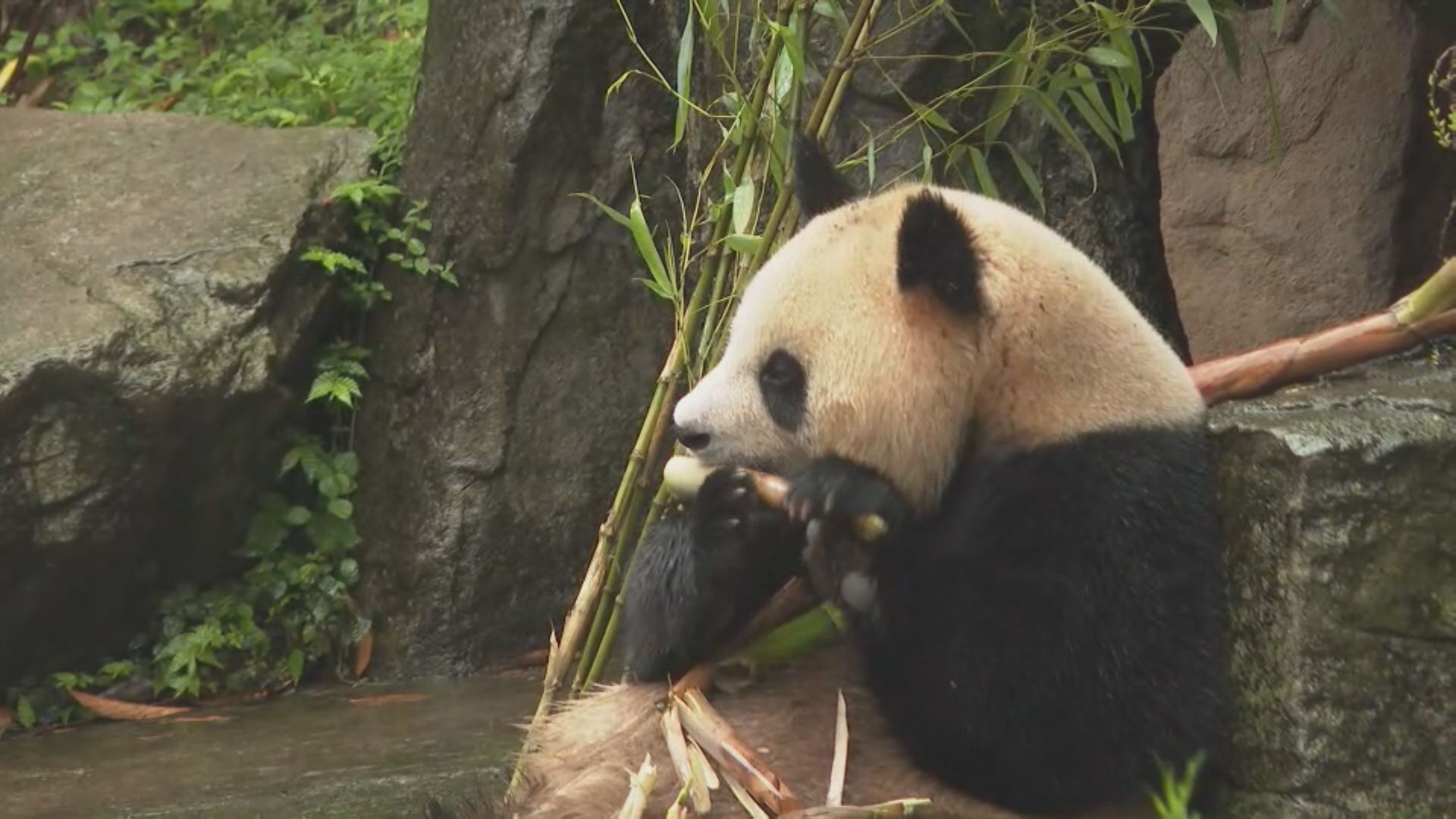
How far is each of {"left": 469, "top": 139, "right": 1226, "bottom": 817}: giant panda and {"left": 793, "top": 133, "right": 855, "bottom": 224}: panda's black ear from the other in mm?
171

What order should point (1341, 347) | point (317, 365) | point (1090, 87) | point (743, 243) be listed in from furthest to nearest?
point (317, 365)
point (1090, 87)
point (743, 243)
point (1341, 347)

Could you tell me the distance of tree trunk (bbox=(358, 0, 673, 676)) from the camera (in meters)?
6.16

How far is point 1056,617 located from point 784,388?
1.81 ft

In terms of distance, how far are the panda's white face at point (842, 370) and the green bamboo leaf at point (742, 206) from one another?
303 millimetres

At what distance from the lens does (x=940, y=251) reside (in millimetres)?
2646

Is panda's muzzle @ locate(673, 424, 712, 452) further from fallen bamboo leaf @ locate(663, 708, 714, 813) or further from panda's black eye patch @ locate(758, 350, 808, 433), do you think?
fallen bamboo leaf @ locate(663, 708, 714, 813)

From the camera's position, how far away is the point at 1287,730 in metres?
2.65

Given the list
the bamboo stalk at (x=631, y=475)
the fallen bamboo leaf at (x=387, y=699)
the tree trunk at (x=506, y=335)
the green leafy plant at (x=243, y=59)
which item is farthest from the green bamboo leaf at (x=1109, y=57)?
the green leafy plant at (x=243, y=59)

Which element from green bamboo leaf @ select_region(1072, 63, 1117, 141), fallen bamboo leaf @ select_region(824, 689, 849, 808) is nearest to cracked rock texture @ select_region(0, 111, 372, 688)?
green bamboo leaf @ select_region(1072, 63, 1117, 141)

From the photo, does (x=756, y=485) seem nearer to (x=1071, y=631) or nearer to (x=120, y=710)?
(x=1071, y=631)

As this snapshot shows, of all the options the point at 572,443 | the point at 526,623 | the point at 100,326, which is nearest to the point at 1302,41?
the point at 572,443

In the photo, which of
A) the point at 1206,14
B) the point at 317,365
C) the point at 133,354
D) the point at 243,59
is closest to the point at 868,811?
the point at 1206,14

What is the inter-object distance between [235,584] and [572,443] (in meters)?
Answer: 1.23

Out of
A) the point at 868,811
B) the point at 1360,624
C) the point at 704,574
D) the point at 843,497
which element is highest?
the point at 843,497
